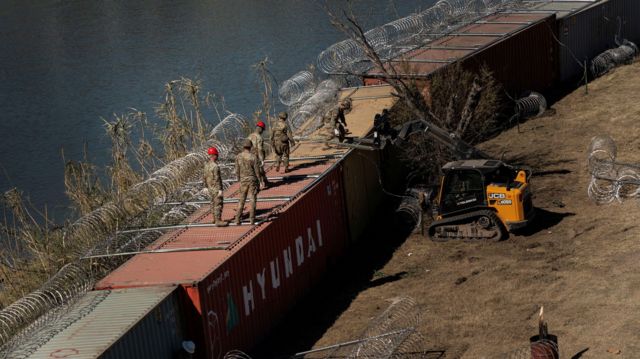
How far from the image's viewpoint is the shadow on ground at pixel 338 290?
21062 mm

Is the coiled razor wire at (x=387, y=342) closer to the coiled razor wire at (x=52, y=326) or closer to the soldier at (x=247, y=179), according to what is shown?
the soldier at (x=247, y=179)

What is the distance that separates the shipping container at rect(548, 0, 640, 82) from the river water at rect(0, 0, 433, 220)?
1183 centimetres

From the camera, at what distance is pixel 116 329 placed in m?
16.6

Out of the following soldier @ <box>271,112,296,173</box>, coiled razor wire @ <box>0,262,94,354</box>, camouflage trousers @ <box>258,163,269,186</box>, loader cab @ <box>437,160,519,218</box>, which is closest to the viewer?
coiled razor wire @ <box>0,262,94,354</box>

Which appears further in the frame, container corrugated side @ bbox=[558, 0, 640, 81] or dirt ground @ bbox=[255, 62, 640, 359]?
container corrugated side @ bbox=[558, 0, 640, 81]

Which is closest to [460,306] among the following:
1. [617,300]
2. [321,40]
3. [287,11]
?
[617,300]

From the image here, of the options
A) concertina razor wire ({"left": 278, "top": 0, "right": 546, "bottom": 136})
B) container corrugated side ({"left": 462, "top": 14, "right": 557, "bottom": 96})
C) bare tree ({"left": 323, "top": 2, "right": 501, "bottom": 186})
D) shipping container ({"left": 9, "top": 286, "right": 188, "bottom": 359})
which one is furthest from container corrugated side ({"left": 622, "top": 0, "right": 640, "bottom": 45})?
shipping container ({"left": 9, "top": 286, "right": 188, "bottom": 359})

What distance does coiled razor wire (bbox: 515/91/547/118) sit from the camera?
3731 centimetres

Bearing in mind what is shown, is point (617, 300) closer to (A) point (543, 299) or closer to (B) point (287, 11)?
(A) point (543, 299)

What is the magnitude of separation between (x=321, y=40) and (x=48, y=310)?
3838 cm

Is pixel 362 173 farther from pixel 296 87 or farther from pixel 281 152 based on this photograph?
pixel 296 87

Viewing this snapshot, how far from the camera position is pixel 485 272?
23.3m

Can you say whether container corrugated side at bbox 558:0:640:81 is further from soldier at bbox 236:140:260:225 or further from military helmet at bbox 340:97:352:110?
soldier at bbox 236:140:260:225

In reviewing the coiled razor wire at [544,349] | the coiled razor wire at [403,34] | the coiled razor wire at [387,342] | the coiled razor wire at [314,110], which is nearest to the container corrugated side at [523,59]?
the coiled razor wire at [403,34]
